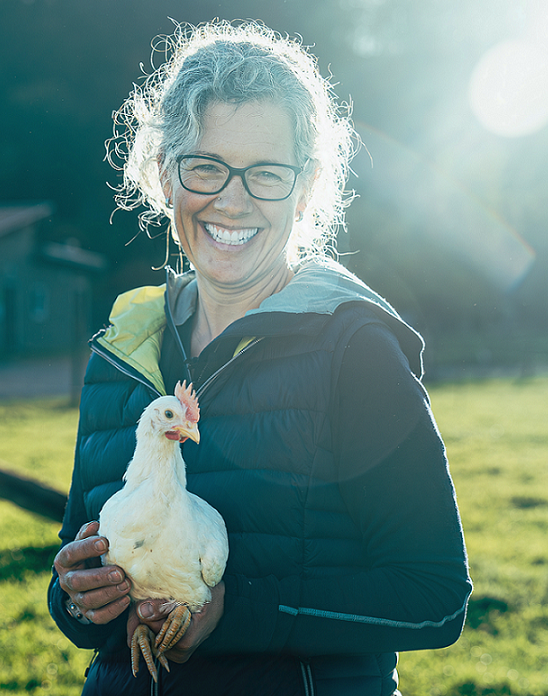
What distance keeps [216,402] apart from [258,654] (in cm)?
68

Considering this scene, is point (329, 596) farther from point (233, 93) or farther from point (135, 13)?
point (135, 13)

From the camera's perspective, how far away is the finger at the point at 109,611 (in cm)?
144

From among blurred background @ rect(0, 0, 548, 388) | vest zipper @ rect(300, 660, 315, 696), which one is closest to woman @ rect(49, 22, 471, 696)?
vest zipper @ rect(300, 660, 315, 696)

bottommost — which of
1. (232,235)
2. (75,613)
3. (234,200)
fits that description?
(75,613)

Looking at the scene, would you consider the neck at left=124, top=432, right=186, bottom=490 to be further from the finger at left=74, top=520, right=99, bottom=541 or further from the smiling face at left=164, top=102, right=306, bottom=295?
the smiling face at left=164, top=102, right=306, bottom=295

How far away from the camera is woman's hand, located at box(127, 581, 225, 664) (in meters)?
1.39

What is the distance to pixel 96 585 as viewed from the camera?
4.66 ft

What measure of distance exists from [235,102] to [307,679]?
163 cm

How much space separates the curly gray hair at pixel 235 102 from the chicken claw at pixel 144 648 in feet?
4.42

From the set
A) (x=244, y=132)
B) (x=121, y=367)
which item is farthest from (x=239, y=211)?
(x=121, y=367)

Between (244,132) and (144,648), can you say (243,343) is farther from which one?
(144,648)

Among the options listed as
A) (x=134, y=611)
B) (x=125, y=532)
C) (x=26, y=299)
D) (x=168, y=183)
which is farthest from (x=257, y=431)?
(x=26, y=299)

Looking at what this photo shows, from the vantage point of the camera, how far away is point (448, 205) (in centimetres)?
852

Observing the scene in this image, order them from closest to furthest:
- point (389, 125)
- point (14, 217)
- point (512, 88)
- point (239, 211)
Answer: point (239, 211), point (389, 125), point (512, 88), point (14, 217)
